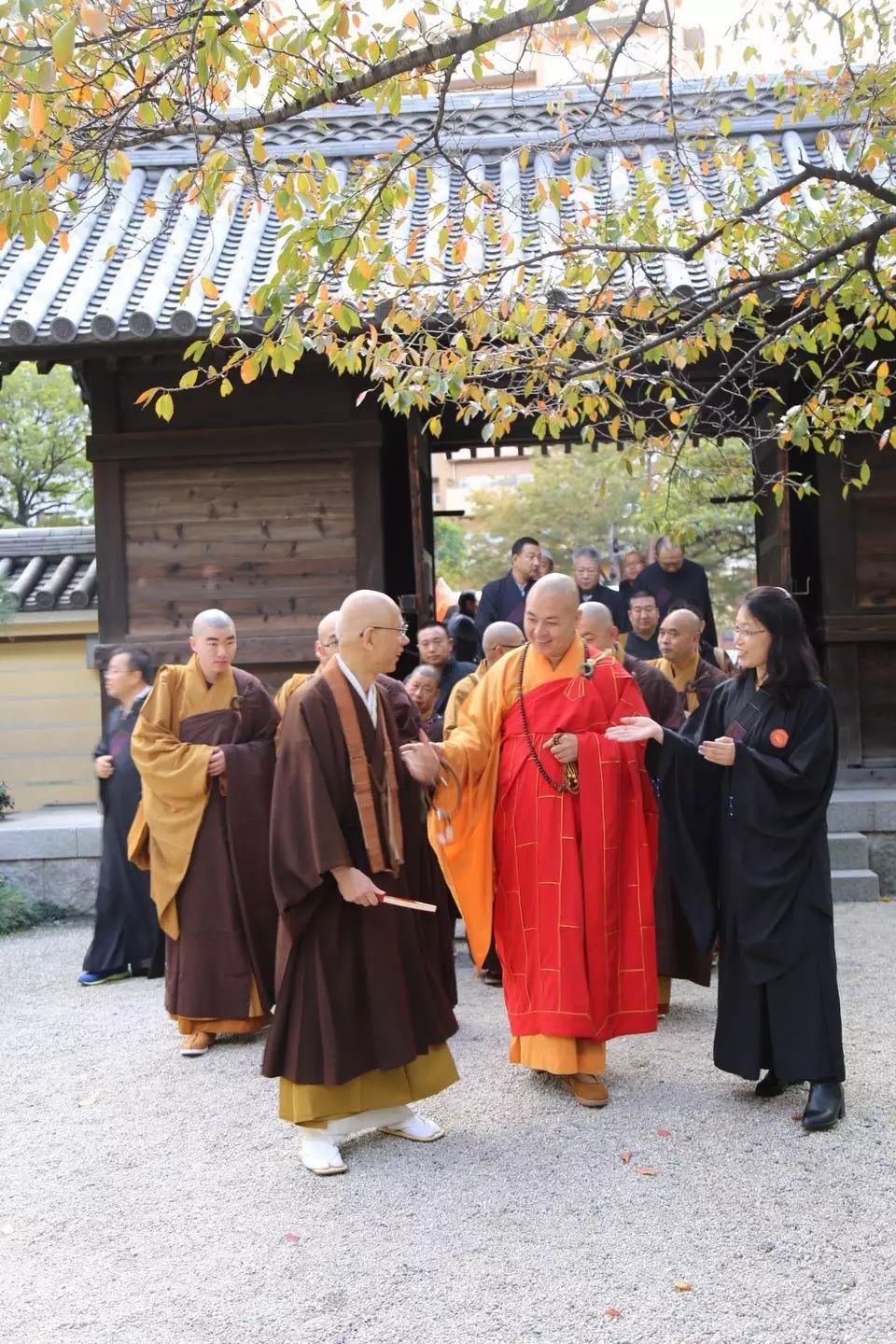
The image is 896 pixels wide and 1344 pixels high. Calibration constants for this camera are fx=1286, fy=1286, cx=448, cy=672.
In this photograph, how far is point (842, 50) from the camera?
5.41 m

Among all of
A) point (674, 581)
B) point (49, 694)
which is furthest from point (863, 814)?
point (49, 694)

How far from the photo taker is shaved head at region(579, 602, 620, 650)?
635 cm

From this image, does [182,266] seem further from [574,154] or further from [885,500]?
[885,500]

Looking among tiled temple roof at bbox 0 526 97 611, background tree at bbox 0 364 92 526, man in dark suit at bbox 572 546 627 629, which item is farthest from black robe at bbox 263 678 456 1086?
background tree at bbox 0 364 92 526

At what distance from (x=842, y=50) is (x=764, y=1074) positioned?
426 cm

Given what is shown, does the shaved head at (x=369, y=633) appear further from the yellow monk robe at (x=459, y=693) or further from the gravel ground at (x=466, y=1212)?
the yellow monk robe at (x=459, y=693)

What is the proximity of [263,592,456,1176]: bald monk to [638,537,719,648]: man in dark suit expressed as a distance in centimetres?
524

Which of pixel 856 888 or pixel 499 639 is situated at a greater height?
pixel 499 639

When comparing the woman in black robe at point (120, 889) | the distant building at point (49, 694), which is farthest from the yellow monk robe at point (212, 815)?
the distant building at point (49, 694)

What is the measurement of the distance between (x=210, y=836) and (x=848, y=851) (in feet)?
15.0

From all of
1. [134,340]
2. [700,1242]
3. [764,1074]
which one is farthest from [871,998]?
[134,340]

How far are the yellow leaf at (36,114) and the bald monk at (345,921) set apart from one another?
1.77 metres

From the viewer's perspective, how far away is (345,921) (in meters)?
4.43

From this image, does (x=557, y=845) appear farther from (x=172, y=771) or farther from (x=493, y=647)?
(x=493, y=647)
